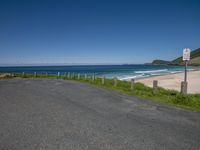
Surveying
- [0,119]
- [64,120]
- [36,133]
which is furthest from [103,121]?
[0,119]

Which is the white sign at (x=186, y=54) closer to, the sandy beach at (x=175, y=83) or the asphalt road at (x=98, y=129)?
the asphalt road at (x=98, y=129)

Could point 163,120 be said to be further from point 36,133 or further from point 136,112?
point 36,133

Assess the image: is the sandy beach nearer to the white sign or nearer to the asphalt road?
the white sign

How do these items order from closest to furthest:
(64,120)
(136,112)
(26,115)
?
(64,120) < (26,115) < (136,112)

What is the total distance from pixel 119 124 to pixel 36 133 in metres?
2.34

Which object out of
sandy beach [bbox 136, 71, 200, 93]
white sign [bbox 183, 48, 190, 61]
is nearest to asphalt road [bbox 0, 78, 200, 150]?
white sign [bbox 183, 48, 190, 61]

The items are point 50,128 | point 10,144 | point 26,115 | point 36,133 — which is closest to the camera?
point 10,144

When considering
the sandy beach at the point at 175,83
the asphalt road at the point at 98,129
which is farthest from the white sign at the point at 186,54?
the sandy beach at the point at 175,83

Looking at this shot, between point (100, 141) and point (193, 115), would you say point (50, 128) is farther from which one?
→ point (193, 115)

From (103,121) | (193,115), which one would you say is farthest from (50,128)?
(193,115)

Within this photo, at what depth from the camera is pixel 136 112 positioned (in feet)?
23.6

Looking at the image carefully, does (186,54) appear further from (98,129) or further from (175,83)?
(175,83)

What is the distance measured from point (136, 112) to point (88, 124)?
228 cm

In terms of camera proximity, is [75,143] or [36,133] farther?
[36,133]
